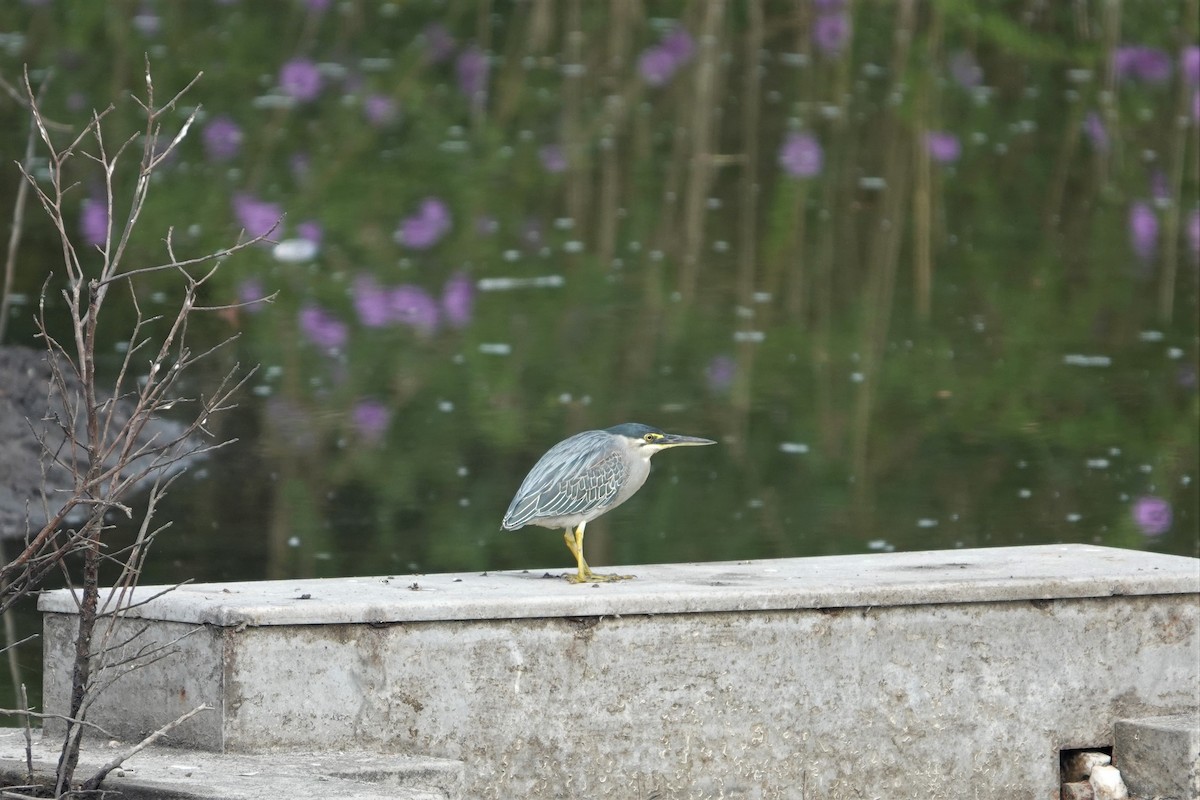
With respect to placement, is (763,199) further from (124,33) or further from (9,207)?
(124,33)

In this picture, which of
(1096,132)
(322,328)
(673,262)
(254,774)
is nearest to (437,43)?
(1096,132)

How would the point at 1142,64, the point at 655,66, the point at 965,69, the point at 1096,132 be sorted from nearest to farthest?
the point at 1096,132, the point at 655,66, the point at 965,69, the point at 1142,64

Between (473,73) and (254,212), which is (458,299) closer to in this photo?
(254,212)

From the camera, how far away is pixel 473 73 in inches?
712

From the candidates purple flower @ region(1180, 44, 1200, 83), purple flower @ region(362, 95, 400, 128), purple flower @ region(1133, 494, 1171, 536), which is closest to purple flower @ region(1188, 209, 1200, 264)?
purple flower @ region(1180, 44, 1200, 83)

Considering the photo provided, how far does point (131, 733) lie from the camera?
4.93 metres

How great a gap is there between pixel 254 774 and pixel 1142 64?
16301 mm

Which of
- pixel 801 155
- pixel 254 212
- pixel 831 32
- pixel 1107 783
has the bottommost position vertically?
pixel 1107 783

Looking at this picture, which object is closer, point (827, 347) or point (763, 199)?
point (827, 347)

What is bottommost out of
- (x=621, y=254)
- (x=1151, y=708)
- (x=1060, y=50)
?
(x=1151, y=708)

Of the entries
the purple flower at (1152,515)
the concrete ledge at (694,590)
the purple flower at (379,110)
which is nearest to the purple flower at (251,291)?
the purple flower at (379,110)

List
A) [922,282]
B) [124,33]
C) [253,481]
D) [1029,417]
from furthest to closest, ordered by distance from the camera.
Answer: [124,33] < [922,282] < [1029,417] < [253,481]

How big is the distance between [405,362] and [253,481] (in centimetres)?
211

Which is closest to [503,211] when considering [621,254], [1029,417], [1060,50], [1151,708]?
[621,254]
